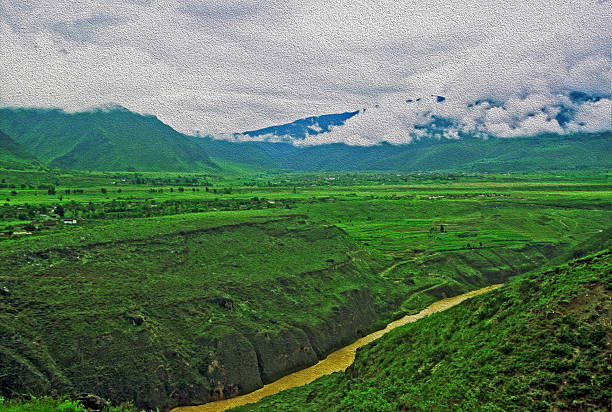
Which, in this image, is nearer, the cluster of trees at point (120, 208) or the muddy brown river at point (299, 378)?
the muddy brown river at point (299, 378)

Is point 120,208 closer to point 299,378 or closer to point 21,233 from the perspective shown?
point 21,233

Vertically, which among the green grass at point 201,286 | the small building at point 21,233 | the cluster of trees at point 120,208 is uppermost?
the cluster of trees at point 120,208

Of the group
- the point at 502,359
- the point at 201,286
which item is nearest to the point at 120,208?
the point at 201,286

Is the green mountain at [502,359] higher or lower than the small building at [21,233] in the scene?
lower

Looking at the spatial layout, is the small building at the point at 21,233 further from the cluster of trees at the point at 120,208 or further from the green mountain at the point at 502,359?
the green mountain at the point at 502,359

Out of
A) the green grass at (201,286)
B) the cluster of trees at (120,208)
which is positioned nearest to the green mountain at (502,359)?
the green grass at (201,286)

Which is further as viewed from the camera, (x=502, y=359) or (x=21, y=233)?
(x=21, y=233)

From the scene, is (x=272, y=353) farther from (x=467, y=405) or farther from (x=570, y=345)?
(x=570, y=345)

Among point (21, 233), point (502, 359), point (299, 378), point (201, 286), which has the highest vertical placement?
point (21, 233)

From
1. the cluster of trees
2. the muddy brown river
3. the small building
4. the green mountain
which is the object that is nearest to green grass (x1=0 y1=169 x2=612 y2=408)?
the cluster of trees
